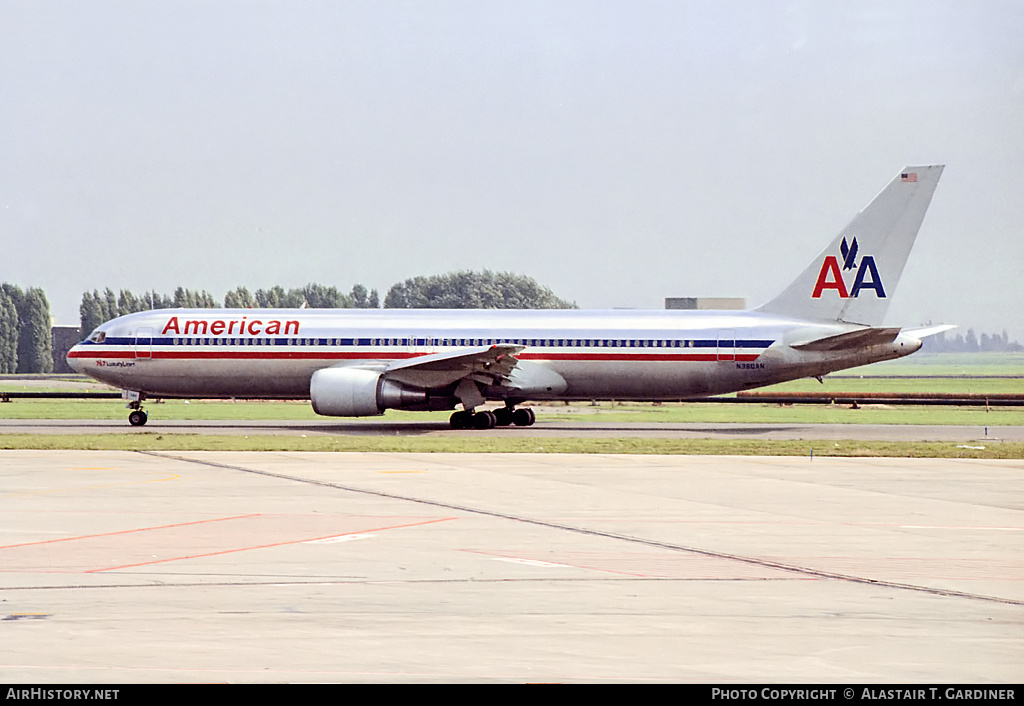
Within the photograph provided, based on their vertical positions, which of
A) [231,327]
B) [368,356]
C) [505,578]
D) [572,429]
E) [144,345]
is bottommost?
[505,578]

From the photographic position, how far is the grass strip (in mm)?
26609

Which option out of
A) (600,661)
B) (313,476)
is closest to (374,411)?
(313,476)

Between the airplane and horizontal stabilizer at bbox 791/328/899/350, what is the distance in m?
0.06

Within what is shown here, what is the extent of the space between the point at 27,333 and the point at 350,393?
93.7 metres

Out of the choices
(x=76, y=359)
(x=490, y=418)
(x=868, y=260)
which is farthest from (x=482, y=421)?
(x=76, y=359)

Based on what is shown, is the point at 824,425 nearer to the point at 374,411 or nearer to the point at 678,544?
the point at 374,411

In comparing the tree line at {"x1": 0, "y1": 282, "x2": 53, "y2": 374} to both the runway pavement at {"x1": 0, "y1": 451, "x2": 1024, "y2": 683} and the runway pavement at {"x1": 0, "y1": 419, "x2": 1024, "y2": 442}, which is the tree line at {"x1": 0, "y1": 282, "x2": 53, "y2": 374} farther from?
the runway pavement at {"x1": 0, "y1": 451, "x2": 1024, "y2": 683}

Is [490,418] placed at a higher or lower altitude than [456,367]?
lower

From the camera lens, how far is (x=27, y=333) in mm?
117250

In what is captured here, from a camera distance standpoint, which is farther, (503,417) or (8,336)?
(8,336)

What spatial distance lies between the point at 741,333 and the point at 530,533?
23332 mm

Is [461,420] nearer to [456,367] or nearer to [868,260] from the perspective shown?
[456,367]

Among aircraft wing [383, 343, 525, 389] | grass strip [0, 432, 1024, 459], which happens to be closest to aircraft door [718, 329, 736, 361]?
grass strip [0, 432, 1024, 459]

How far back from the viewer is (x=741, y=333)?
119 feet
